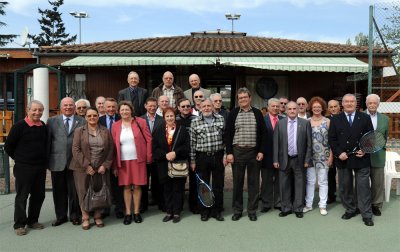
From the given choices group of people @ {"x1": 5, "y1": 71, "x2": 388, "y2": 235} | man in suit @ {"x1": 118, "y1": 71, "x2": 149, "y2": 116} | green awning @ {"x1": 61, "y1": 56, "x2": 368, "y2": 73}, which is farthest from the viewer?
green awning @ {"x1": 61, "y1": 56, "x2": 368, "y2": 73}

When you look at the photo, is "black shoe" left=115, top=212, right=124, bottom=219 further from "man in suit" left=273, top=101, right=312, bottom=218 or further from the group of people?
"man in suit" left=273, top=101, right=312, bottom=218

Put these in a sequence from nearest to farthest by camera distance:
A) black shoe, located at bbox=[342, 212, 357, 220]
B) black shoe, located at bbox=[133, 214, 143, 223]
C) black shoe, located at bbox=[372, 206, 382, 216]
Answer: black shoe, located at bbox=[133, 214, 143, 223]
black shoe, located at bbox=[342, 212, 357, 220]
black shoe, located at bbox=[372, 206, 382, 216]

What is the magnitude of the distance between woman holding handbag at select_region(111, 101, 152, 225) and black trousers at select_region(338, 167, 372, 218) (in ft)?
9.47

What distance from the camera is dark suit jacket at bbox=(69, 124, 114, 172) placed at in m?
4.78

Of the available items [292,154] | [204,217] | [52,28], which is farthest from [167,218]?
[52,28]

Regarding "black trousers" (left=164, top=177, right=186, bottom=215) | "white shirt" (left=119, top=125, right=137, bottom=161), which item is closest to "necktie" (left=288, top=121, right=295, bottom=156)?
"black trousers" (left=164, top=177, right=186, bottom=215)

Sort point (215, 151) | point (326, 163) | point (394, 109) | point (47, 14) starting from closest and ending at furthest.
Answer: point (215, 151) → point (326, 163) → point (394, 109) → point (47, 14)

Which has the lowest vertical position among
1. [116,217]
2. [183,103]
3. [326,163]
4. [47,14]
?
[116,217]

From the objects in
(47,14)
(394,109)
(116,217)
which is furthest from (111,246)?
(47,14)

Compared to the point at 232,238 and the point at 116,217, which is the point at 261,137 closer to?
the point at 232,238

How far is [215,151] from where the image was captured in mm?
5207

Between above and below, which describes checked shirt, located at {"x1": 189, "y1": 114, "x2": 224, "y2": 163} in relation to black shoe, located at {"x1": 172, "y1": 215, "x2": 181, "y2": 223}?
above

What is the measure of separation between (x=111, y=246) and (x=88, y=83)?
9432mm

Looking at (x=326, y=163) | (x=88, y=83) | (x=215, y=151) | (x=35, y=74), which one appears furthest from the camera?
(x=88, y=83)
